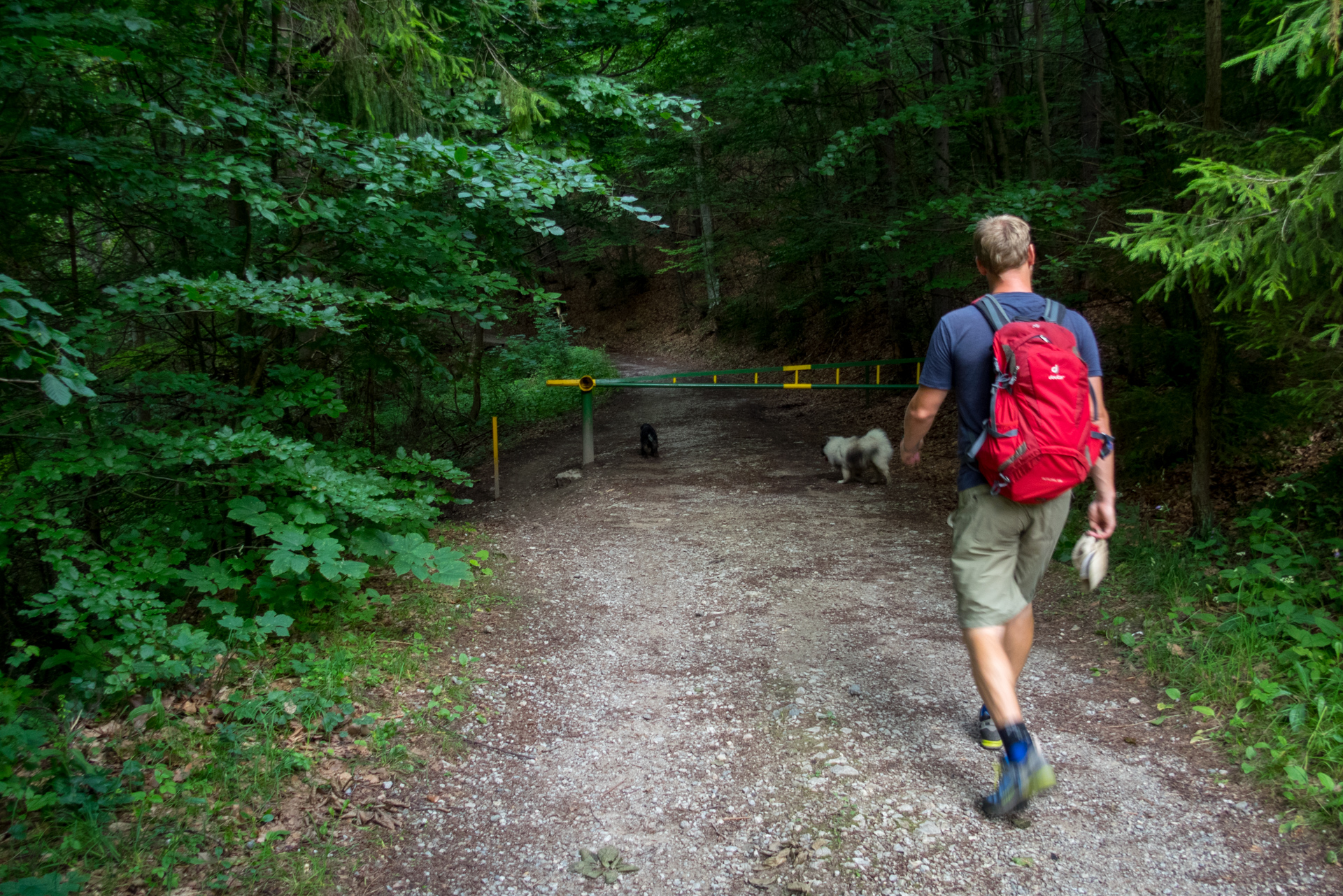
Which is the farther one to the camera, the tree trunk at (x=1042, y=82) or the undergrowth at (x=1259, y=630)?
the tree trunk at (x=1042, y=82)

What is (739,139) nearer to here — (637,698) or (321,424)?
(321,424)

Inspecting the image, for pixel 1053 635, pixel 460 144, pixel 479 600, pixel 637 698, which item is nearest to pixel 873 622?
pixel 1053 635

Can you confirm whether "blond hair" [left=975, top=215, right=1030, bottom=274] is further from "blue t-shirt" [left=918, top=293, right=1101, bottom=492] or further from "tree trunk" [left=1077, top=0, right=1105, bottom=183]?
"tree trunk" [left=1077, top=0, right=1105, bottom=183]

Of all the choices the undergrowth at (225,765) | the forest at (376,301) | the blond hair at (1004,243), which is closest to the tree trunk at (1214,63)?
the forest at (376,301)

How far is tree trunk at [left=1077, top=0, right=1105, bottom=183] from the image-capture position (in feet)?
24.1

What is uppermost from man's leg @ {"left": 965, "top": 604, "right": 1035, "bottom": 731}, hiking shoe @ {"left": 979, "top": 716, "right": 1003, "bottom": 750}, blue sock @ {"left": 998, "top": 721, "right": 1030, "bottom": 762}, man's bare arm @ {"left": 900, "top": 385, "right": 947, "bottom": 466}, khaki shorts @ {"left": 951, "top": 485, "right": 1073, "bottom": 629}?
man's bare arm @ {"left": 900, "top": 385, "right": 947, "bottom": 466}

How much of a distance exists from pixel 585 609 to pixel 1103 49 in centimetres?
850

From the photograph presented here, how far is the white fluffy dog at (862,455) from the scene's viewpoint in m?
8.28

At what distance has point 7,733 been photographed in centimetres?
266

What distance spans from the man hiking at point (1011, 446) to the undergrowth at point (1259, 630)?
1029mm

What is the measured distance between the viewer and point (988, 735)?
3.16 meters

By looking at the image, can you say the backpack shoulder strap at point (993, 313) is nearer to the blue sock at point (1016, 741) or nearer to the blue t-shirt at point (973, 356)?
the blue t-shirt at point (973, 356)

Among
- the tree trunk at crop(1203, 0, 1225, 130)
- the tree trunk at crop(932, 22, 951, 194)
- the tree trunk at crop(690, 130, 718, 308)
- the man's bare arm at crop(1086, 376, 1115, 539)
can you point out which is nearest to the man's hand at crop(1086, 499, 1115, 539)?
the man's bare arm at crop(1086, 376, 1115, 539)

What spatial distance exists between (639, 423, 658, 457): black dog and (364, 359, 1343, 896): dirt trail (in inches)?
173
